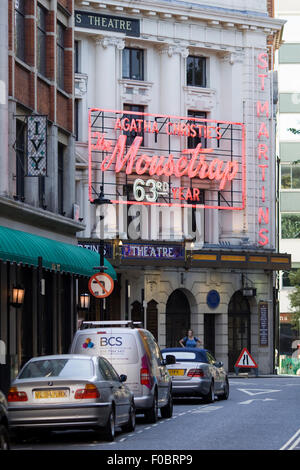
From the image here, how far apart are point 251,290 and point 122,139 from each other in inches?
397

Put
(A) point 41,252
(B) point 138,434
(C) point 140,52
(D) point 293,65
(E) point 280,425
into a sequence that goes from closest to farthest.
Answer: (B) point 138,434
(E) point 280,425
(A) point 41,252
(C) point 140,52
(D) point 293,65

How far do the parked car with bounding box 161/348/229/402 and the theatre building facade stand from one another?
66.2 feet

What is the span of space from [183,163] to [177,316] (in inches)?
287

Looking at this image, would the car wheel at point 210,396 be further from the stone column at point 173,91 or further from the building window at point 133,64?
the building window at point 133,64

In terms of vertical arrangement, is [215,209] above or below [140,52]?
below

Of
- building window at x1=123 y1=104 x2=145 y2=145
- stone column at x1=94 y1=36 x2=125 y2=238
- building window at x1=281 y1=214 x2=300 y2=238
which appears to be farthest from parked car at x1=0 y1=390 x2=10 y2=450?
building window at x1=281 y1=214 x2=300 y2=238

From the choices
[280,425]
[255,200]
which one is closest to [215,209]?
[255,200]

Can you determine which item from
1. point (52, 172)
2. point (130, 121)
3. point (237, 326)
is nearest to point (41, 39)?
point (52, 172)

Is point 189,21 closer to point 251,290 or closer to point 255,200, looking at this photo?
point 255,200

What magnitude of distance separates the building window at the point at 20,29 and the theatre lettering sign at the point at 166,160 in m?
18.9

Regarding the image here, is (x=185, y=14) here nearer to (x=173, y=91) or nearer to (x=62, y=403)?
(x=173, y=91)

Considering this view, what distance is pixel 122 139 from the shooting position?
52.5m

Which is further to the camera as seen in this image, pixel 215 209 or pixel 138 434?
pixel 215 209

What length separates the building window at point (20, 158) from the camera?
3222 cm
